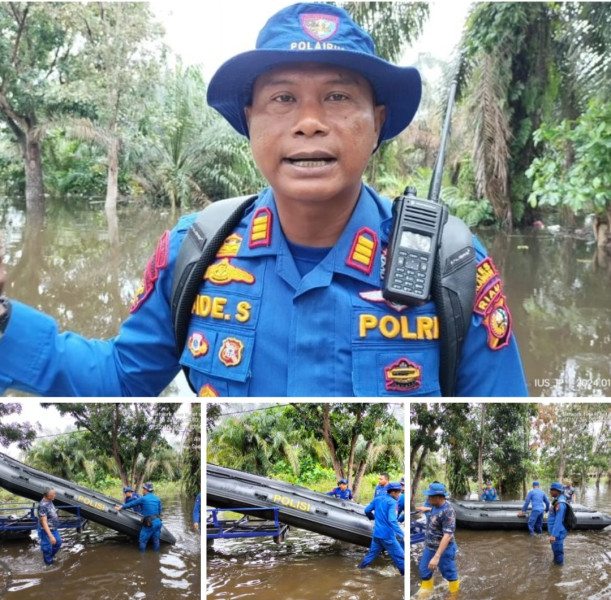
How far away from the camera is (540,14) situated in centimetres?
372

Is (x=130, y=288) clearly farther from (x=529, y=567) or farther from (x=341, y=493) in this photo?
(x=529, y=567)

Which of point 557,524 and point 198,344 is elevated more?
point 198,344

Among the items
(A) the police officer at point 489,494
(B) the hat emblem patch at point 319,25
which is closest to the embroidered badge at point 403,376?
(A) the police officer at point 489,494

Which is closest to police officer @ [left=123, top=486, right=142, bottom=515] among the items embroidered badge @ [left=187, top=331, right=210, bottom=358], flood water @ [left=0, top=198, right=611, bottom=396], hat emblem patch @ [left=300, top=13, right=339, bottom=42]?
embroidered badge @ [left=187, top=331, right=210, bottom=358]

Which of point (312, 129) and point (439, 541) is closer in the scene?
point (312, 129)

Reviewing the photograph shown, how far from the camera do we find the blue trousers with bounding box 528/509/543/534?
1159 mm

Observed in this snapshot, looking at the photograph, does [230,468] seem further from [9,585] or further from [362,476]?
[9,585]

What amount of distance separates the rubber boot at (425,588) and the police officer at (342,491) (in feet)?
0.60

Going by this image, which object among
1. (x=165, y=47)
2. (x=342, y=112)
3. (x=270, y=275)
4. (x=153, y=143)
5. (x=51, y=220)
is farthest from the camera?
(x=51, y=220)

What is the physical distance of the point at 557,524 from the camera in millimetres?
1174

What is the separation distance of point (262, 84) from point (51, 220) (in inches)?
118

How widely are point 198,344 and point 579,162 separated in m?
2.92

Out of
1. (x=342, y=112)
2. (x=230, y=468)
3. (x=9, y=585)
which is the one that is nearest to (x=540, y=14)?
(x=342, y=112)

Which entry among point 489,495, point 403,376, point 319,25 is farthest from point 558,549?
point 319,25
